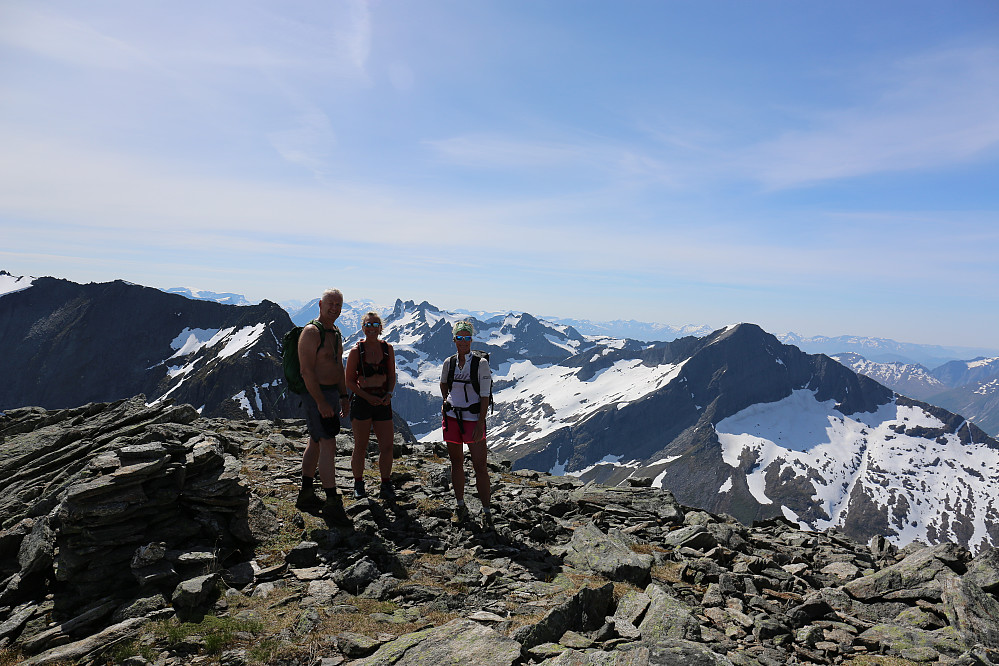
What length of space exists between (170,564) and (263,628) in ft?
7.47

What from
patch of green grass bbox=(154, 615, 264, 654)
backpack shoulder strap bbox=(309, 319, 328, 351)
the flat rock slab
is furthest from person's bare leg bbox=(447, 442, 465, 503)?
patch of green grass bbox=(154, 615, 264, 654)

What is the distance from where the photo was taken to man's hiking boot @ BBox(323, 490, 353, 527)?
1009cm

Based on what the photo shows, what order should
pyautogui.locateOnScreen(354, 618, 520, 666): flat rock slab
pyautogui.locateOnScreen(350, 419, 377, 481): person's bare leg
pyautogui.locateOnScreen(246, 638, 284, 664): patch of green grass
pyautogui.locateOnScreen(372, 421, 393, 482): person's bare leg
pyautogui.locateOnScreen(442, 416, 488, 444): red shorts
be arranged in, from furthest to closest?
pyautogui.locateOnScreen(372, 421, 393, 482): person's bare leg < pyautogui.locateOnScreen(350, 419, 377, 481): person's bare leg < pyautogui.locateOnScreen(442, 416, 488, 444): red shorts < pyautogui.locateOnScreen(246, 638, 284, 664): patch of green grass < pyautogui.locateOnScreen(354, 618, 520, 666): flat rock slab

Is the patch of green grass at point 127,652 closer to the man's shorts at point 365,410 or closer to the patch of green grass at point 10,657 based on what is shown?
the patch of green grass at point 10,657

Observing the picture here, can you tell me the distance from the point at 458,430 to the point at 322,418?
3017 millimetres

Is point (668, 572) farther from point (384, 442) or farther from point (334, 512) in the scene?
point (334, 512)

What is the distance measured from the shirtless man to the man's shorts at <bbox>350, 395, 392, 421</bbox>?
0.25 m

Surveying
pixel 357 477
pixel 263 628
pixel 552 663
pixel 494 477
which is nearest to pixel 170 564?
pixel 263 628

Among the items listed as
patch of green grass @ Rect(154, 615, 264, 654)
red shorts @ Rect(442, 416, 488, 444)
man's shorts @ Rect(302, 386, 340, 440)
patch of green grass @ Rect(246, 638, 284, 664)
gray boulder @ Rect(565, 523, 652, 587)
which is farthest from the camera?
red shorts @ Rect(442, 416, 488, 444)

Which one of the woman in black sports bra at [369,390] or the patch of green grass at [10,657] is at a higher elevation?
the woman in black sports bra at [369,390]

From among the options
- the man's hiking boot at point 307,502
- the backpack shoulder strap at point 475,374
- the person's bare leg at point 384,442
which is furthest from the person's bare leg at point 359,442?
the backpack shoulder strap at point 475,374

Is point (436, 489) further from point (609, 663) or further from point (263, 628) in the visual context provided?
point (609, 663)

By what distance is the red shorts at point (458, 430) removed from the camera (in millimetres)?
10852

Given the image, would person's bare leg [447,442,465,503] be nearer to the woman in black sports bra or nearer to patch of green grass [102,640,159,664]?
the woman in black sports bra
